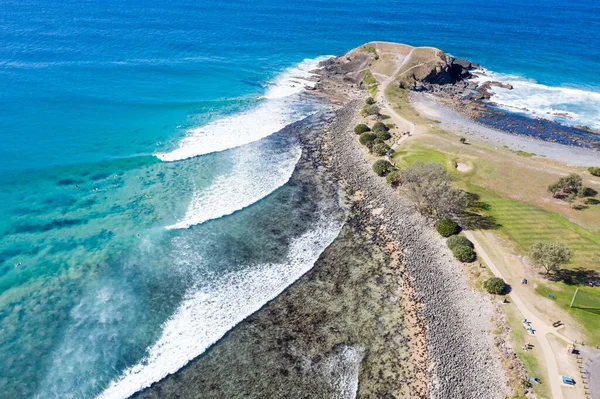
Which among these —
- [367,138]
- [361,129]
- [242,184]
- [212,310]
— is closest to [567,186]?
[367,138]

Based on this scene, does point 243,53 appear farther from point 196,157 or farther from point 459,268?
point 459,268

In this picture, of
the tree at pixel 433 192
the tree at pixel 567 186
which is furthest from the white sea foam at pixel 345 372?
the tree at pixel 567 186

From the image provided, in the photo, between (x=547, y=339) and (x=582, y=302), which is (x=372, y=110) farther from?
(x=547, y=339)

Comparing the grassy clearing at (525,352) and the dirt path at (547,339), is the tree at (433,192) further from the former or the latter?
the grassy clearing at (525,352)

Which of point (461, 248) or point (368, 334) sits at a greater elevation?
point (461, 248)

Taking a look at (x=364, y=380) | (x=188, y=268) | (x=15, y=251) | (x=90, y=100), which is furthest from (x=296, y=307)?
(x=90, y=100)
